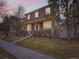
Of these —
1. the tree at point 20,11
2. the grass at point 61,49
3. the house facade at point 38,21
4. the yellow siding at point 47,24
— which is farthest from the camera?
the tree at point 20,11

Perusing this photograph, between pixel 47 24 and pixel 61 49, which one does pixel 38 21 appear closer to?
pixel 47 24

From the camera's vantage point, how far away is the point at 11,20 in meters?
55.1

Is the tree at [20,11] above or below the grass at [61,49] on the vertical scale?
above

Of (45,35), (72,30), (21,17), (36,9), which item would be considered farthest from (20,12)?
(72,30)

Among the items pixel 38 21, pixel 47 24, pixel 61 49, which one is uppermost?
pixel 38 21

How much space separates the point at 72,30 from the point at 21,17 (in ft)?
122

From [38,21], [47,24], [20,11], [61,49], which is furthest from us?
[20,11]

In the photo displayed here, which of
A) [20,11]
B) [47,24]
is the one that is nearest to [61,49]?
[47,24]

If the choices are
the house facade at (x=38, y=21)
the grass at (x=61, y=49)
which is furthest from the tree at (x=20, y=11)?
the grass at (x=61, y=49)

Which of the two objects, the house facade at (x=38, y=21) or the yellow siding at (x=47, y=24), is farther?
the yellow siding at (x=47, y=24)

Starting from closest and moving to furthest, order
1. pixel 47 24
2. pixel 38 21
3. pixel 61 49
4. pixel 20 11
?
pixel 61 49
pixel 47 24
pixel 38 21
pixel 20 11

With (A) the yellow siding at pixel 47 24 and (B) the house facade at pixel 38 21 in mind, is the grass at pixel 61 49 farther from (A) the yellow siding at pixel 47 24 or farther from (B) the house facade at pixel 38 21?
(A) the yellow siding at pixel 47 24

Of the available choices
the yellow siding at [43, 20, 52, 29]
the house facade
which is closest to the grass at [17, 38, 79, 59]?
the house facade

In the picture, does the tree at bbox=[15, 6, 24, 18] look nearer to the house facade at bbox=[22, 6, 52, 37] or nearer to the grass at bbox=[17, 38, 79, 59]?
the house facade at bbox=[22, 6, 52, 37]
